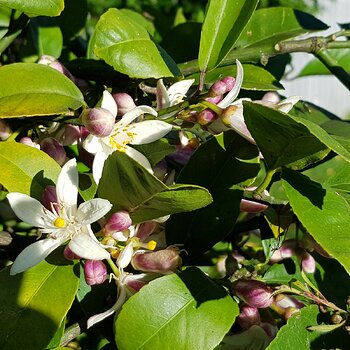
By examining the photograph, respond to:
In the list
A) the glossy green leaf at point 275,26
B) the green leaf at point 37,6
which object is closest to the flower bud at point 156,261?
the green leaf at point 37,6

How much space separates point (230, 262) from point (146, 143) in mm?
159

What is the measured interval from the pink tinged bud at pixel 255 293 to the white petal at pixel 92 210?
0.17m

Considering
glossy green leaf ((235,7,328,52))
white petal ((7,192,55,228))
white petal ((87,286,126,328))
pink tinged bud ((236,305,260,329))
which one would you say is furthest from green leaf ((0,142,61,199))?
glossy green leaf ((235,7,328,52))

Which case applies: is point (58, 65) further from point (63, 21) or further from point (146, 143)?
point (63, 21)

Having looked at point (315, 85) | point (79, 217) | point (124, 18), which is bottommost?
point (315, 85)

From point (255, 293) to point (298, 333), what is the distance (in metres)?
0.06

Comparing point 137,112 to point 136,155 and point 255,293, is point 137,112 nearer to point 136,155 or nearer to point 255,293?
point 136,155

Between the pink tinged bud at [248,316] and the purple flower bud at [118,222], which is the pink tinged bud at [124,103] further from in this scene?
the pink tinged bud at [248,316]

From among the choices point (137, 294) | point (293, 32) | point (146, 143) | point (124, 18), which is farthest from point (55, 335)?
point (293, 32)

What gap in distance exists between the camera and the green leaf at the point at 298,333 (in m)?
0.68

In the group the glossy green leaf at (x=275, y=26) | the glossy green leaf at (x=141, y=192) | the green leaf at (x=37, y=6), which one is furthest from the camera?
the glossy green leaf at (x=275, y=26)

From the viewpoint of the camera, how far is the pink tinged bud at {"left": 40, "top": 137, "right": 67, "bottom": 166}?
2.41ft

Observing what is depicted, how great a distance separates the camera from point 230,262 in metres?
0.76

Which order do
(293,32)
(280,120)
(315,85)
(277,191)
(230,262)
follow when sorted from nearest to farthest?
(280,120) → (230,262) → (277,191) → (293,32) → (315,85)
